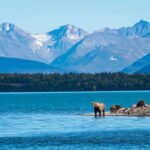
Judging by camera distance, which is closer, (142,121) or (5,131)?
(5,131)

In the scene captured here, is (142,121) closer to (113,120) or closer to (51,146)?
(113,120)

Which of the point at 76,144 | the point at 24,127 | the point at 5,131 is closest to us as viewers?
the point at 76,144

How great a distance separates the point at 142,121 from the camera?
8131cm

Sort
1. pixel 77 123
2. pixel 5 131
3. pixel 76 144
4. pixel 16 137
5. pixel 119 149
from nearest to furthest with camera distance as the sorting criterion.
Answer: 1. pixel 119 149
2. pixel 76 144
3. pixel 16 137
4. pixel 5 131
5. pixel 77 123

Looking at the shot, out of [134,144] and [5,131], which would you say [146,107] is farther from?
[134,144]

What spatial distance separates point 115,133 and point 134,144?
934 cm

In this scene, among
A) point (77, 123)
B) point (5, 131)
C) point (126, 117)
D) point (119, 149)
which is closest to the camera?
point (119, 149)

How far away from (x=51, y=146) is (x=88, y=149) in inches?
144

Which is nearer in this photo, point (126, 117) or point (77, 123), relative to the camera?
point (77, 123)

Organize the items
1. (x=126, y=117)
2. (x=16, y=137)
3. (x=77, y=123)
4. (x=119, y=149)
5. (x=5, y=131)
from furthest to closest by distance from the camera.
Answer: (x=126, y=117), (x=77, y=123), (x=5, y=131), (x=16, y=137), (x=119, y=149)

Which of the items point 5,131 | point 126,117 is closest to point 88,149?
point 5,131

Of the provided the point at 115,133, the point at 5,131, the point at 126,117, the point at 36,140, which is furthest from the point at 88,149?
the point at 126,117

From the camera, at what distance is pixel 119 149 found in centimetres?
5281

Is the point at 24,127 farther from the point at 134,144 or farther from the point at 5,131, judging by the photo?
the point at 134,144
